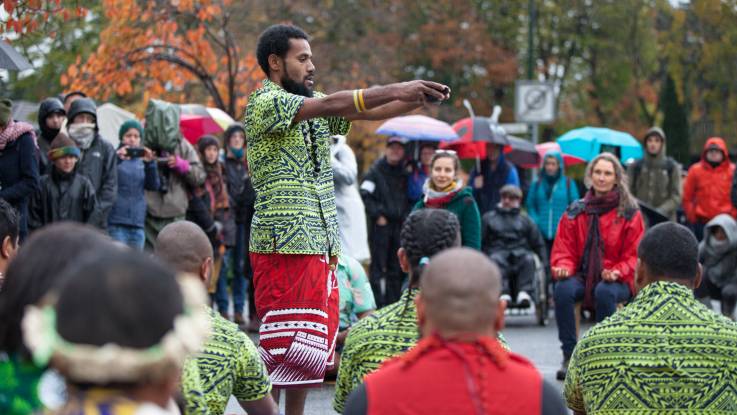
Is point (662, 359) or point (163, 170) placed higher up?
point (163, 170)

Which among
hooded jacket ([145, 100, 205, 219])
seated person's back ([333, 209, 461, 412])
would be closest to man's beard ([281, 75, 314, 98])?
seated person's back ([333, 209, 461, 412])

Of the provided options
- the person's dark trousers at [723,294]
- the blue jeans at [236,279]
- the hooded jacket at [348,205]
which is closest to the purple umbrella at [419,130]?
the hooded jacket at [348,205]

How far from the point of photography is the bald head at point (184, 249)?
4.96 metres

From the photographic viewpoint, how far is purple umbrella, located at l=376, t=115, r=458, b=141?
564 inches

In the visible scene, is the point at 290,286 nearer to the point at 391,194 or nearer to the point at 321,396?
the point at 321,396

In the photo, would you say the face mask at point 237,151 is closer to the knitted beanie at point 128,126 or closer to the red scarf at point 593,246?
the knitted beanie at point 128,126

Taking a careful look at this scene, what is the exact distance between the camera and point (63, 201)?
404 inches

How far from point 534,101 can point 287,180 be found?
54.2 ft

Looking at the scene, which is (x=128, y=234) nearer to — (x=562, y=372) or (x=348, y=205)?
(x=348, y=205)

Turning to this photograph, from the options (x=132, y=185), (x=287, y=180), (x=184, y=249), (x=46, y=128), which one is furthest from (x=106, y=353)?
(x=132, y=185)

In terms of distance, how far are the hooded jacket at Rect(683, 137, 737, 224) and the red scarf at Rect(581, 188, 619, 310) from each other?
5.93 meters

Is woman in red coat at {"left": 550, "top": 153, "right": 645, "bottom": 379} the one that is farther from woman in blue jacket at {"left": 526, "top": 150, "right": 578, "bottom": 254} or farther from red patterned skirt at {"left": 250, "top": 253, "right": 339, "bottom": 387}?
woman in blue jacket at {"left": 526, "top": 150, "right": 578, "bottom": 254}

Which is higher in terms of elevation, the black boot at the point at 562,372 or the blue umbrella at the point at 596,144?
the blue umbrella at the point at 596,144

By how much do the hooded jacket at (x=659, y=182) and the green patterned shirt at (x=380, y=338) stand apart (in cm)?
1079
